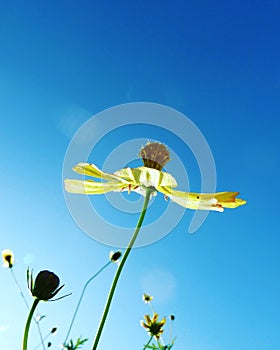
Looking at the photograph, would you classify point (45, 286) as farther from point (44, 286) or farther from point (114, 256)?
point (114, 256)

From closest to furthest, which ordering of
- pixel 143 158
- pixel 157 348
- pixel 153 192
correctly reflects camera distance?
pixel 153 192
pixel 143 158
pixel 157 348

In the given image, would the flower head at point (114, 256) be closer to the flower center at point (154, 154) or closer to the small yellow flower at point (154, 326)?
the flower center at point (154, 154)

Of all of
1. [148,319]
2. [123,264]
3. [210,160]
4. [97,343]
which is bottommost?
[97,343]

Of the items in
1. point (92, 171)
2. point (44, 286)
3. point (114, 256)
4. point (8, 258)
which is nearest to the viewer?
point (44, 286)

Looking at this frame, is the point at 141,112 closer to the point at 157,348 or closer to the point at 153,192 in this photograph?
the point at 153,192

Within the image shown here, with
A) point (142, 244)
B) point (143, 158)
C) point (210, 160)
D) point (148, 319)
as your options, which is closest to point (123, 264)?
point (142, 244)

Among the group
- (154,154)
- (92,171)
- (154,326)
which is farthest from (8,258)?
(154,326)

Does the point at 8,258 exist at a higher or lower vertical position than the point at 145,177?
lower
